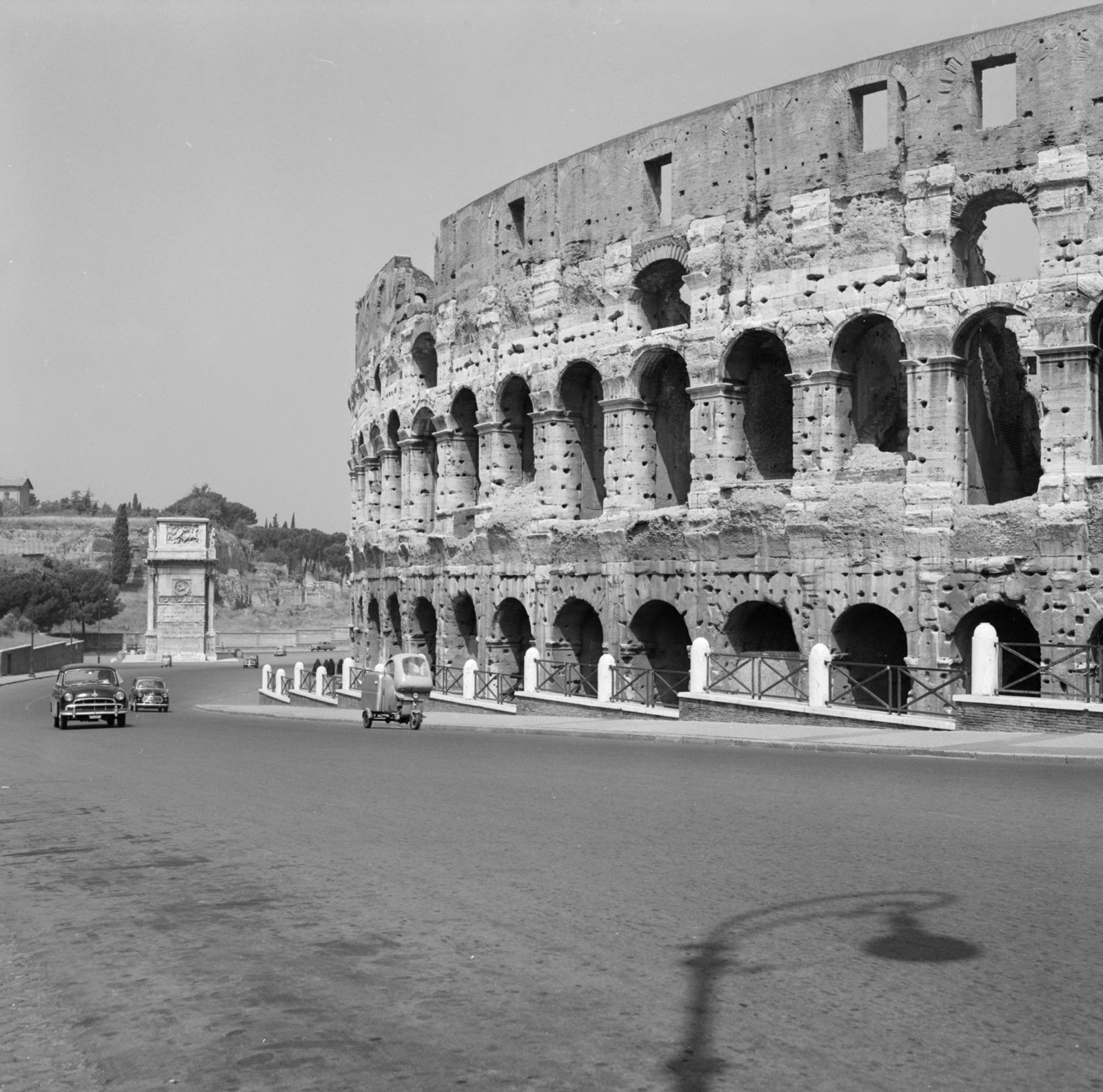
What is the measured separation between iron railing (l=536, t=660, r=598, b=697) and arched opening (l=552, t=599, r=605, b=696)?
34mm

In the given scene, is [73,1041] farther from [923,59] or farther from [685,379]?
[685,379]

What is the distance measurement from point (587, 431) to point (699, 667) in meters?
9.93

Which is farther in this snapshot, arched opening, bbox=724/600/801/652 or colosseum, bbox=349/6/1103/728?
arched opening, bbox=724/600/801/652

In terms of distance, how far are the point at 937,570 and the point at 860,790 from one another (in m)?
12.8

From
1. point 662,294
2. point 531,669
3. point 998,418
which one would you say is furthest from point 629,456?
point 998,418

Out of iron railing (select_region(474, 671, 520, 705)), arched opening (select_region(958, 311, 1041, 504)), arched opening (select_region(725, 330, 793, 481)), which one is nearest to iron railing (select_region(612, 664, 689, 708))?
iron railing (select_region(474, 671, 520, 705))

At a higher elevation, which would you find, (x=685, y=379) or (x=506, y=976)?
(x=685, y=379)

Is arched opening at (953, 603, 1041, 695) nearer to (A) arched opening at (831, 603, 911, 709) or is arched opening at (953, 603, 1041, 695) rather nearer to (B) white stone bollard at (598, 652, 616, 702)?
(A) arched opening at (831, 603, 911, 709)

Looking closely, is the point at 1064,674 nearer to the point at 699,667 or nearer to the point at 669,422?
the point at 699,667

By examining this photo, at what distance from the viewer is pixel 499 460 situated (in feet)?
111

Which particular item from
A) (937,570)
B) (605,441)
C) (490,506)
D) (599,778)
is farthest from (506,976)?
(490,506)

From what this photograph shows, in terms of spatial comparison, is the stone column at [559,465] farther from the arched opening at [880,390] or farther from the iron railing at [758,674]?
the arched opening at [880,390]

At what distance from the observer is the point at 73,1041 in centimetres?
522

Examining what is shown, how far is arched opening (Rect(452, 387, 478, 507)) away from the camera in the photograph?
36188 millimetres
